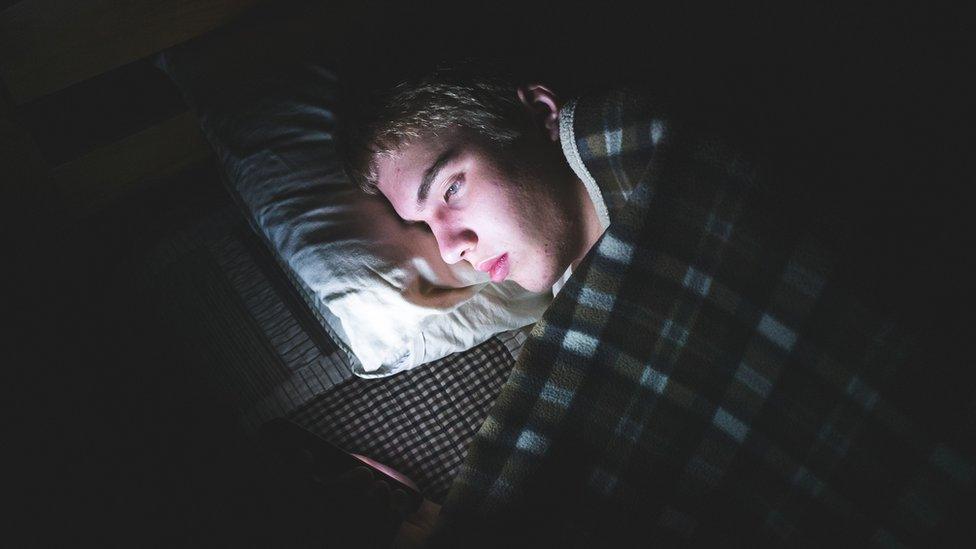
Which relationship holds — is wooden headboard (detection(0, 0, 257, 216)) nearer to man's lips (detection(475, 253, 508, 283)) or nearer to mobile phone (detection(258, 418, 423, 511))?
mobile phone (detection(258, 418, 423, 511))

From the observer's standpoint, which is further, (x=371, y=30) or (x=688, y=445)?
(x=371, y=30)

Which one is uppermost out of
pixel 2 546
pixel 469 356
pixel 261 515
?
pixel 469 356

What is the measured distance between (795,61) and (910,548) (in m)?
0.74

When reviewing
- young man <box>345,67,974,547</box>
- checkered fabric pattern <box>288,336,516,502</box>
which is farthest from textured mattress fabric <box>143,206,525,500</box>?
Result: young man <box>345,67,974,547</box>

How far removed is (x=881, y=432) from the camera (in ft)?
2.61

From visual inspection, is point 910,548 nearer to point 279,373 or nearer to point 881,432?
point 881,432

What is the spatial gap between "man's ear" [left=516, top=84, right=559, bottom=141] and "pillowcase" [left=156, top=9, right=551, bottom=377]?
307mm

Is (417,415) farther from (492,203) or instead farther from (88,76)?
(88,76)

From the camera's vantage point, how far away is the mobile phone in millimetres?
1178

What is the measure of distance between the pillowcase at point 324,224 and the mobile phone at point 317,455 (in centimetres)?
15

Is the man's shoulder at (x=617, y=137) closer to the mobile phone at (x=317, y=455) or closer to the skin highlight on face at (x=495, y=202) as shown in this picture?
the skin highlight on face at (x=495, y=202)

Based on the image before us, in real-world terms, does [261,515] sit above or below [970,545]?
below

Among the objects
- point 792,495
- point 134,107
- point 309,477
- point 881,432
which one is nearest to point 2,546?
point 309,477

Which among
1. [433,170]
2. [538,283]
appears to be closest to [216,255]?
[433,170]
